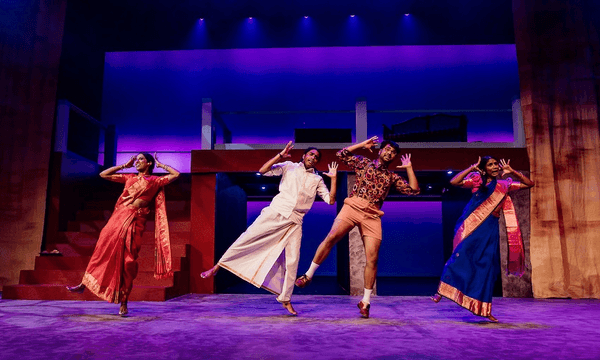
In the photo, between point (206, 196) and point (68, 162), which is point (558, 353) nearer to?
point (206, 196)

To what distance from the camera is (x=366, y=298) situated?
3.82 meters

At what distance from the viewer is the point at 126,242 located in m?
3.96

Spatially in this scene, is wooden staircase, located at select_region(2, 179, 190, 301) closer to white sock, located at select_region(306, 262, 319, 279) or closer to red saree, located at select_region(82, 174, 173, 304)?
red saree, located at select_region(82, 174, 173, 304)

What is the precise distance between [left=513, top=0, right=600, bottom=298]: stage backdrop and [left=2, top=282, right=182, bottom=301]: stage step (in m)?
4.67

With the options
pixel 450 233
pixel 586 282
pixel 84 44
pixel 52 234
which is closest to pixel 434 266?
pixel 450 233

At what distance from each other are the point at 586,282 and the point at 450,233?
246cm

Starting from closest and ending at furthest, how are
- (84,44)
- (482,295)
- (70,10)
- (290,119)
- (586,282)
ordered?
A: (482,295) → (586,282) → (70,10) → (84,44) → (290,119)

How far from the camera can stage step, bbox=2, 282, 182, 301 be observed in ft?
16.1

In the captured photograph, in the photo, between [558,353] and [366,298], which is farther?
[366,298]

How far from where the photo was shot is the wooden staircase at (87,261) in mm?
5035

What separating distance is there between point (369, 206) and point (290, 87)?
19.8 feet

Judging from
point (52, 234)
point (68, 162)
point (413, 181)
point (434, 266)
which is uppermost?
point (68, 162)

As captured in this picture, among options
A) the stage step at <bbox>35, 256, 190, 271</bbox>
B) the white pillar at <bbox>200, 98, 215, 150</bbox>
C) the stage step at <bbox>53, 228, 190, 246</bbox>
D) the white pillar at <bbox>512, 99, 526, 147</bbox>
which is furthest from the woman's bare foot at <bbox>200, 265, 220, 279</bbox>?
the white pillar at <bbox>512, 99, 526, 147</bbox>

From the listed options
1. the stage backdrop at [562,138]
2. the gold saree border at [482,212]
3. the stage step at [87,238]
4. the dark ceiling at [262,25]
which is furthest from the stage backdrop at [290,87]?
the gold saree border at [482,212]
